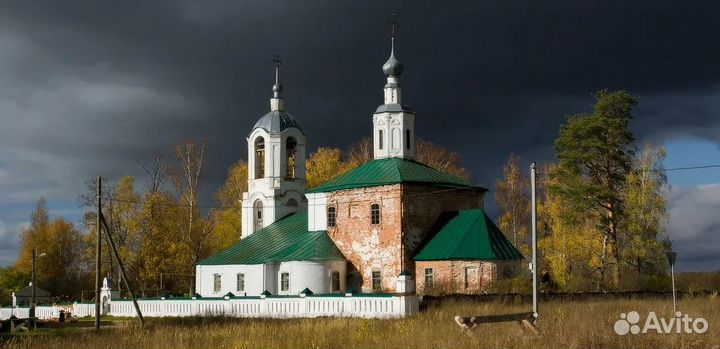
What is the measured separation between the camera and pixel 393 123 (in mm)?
39969

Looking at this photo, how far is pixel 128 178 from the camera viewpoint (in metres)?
56.1

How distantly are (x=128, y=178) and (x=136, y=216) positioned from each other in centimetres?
503

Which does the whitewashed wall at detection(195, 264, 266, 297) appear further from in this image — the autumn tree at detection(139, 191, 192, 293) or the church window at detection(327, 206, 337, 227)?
the autumn tree at detection(139, 191, 192, 293)

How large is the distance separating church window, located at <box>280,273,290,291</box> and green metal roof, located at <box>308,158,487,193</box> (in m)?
3.99

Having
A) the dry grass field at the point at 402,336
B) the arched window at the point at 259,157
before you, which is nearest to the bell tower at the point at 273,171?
the arched window at the point at 259,157

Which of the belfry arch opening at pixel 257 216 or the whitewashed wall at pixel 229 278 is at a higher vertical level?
the belfry arch opening at pixel 257 216

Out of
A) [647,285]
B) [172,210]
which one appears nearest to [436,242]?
[647,285]

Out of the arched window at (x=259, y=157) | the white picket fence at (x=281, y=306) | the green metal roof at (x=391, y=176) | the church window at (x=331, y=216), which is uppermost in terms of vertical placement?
the arched window at (x=259, y=157)

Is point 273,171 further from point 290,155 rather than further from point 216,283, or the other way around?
point 216,283

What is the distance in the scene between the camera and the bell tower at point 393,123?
39688 mm

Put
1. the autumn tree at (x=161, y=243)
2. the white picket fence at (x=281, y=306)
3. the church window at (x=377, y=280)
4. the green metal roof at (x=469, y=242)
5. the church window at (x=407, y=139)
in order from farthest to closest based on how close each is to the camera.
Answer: the autumn tree at (x=161, y=243)
the church window at (x=407, y=139)
the church window at (x=377, y=280)
the green metal roof at (x=469, y=242)
the white picket fence at (x=281, y=306)

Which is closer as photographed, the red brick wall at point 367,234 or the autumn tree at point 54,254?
the red brick wall at point 367,234

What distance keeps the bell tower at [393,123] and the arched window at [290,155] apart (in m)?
6.36

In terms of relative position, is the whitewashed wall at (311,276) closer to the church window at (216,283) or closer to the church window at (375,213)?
the church window at (375,213)
